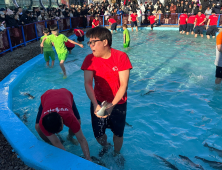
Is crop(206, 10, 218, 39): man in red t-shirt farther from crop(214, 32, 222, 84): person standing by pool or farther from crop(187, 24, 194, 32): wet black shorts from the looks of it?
crop(214, 32, 222, 84): person standing by pool

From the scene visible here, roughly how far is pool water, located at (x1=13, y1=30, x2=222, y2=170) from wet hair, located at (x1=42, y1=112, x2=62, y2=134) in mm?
1314

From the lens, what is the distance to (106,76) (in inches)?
102

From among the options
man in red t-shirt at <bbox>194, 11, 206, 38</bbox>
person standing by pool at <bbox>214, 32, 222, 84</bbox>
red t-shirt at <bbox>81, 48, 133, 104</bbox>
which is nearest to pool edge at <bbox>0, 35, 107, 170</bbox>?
red t-shirt at <bbox>81, 48, 133, 104</bbox>

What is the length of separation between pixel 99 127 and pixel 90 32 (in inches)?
54.3

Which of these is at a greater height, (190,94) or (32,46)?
(32,46)

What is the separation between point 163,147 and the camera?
12.7 feet

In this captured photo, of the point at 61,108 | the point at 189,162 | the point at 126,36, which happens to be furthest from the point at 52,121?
the point at 126,36

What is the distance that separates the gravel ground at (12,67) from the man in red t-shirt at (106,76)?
54.6 inches

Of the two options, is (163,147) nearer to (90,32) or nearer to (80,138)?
(80,138)

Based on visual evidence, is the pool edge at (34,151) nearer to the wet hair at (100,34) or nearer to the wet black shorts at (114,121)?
the wet black shorts at (114,121)

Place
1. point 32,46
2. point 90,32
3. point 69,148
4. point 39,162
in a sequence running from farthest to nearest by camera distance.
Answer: point 32,46 → point 69,148 → point 39,162 → point 90,32

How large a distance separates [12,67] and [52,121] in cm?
609

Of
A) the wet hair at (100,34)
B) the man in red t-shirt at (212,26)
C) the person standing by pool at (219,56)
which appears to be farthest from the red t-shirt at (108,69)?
the man in red t-shirt at (212,26)

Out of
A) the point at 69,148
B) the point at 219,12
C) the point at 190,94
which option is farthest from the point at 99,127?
the point at 219,12
